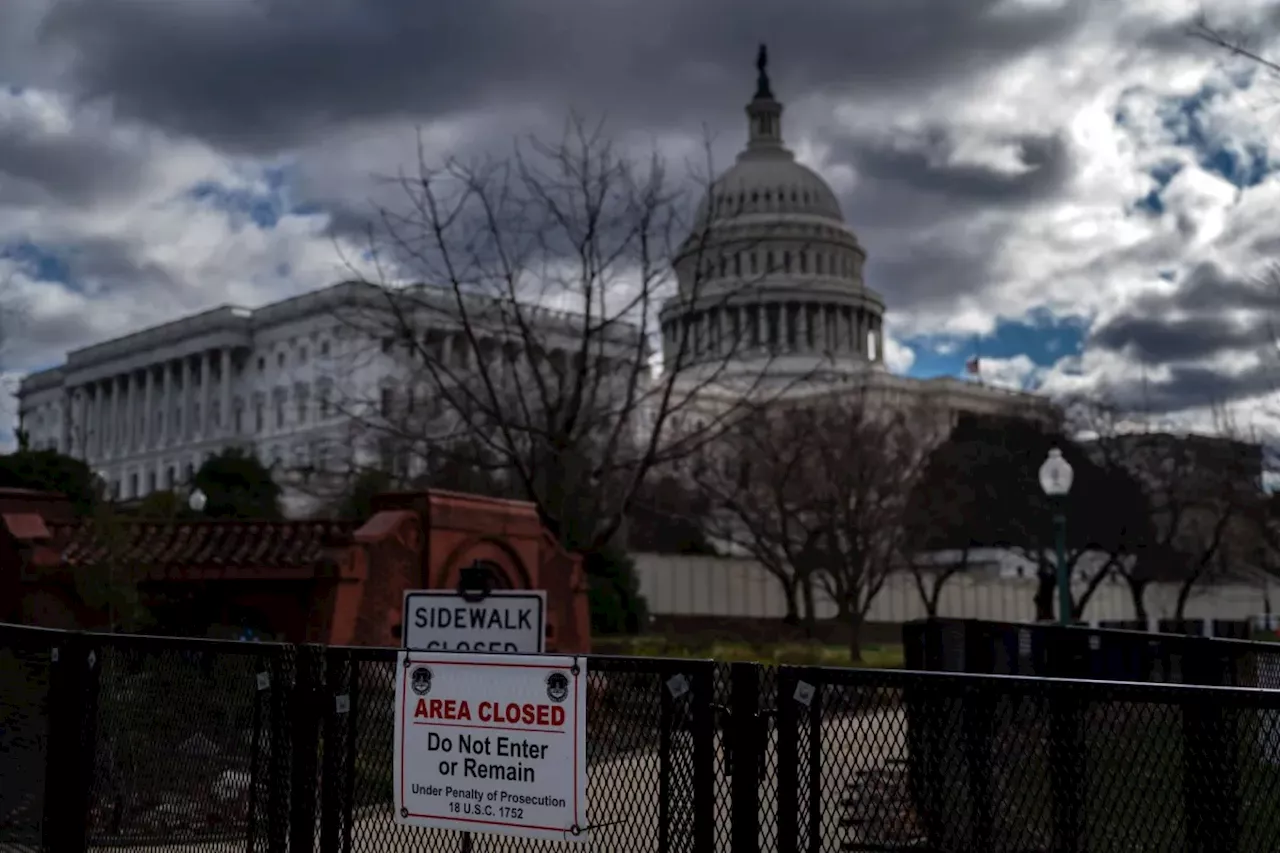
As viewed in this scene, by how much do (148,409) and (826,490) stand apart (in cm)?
8688

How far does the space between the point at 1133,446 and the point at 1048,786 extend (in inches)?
2265

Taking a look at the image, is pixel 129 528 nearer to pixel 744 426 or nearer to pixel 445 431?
pixel 445 431

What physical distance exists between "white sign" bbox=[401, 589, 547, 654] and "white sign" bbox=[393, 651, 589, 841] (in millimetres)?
3049

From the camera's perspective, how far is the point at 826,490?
165ft

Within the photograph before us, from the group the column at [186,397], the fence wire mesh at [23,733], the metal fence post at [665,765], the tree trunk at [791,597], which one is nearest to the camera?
the metal fence post at [665,765]

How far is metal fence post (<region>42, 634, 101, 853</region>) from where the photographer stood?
7.07m

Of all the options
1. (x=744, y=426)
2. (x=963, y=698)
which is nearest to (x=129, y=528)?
(x=963, y=698)

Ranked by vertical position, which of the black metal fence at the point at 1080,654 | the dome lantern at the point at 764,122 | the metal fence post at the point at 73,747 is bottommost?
the metal fence post at the point at 73,747

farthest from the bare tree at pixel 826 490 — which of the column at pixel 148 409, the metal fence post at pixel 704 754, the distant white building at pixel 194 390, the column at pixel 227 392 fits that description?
the column at pixel 148 409

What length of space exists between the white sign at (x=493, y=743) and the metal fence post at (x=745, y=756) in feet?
1.87

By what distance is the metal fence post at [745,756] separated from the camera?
535 cm

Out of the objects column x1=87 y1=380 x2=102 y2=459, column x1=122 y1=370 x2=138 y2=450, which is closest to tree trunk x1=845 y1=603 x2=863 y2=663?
column x1=122 y1=370 x2=138 y2=450

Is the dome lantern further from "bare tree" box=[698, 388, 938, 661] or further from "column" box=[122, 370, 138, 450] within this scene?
"bare tree" box=[698, 388, 938, 661]

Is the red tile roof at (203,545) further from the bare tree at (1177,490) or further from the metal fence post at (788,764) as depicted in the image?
the bare tree at (1177,490)
